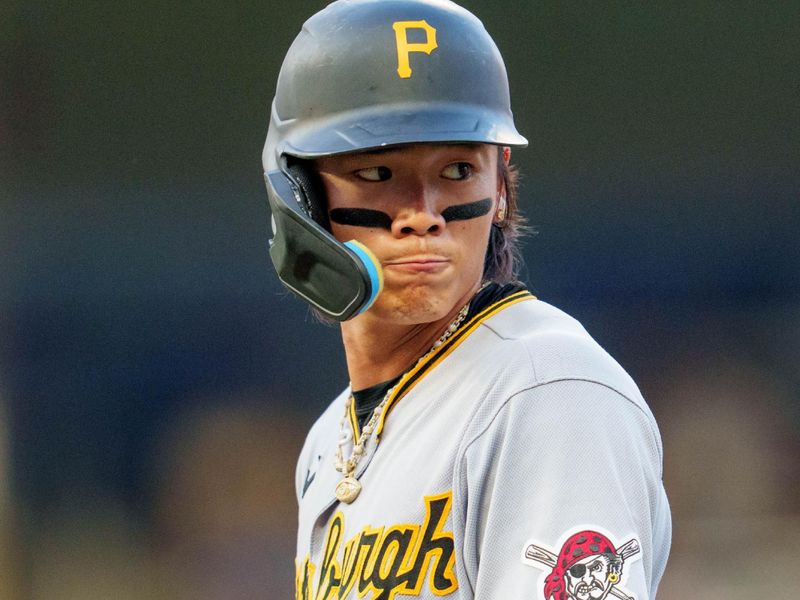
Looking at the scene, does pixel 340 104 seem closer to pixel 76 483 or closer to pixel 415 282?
pixel 415 282

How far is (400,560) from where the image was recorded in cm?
168

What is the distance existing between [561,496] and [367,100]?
72 cm

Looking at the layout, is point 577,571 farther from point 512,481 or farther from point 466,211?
point 466,211

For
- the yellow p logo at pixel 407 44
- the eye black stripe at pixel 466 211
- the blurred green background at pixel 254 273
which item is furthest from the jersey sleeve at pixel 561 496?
the blurred green background at pixel 254 273

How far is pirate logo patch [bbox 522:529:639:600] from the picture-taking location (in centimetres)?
148

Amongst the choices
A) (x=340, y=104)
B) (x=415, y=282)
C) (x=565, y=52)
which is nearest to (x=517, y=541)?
(x=415, y=282)

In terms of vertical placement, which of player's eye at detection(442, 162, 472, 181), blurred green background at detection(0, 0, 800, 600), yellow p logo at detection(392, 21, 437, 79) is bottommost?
blurred green background at detection(0, 0, 800, 600)

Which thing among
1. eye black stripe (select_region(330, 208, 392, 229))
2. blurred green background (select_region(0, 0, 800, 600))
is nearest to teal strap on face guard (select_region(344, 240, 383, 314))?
eye black stripe (select_region(330, 208, 392, 229))

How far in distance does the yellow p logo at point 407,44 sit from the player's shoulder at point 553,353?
42 centimetres

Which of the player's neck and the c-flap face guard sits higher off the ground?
the c-flap face guard

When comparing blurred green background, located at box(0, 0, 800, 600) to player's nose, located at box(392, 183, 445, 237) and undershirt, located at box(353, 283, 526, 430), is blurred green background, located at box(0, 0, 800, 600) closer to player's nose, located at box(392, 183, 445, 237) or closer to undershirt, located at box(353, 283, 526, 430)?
undershirt, located at box(353, 283, 526, 430)

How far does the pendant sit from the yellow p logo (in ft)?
2.12

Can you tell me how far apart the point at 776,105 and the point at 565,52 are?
3.34 ft

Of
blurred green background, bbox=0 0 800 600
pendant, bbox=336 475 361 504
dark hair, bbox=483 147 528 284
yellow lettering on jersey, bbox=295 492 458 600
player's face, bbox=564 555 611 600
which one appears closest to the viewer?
player's face, bbox=564 555 611 600
